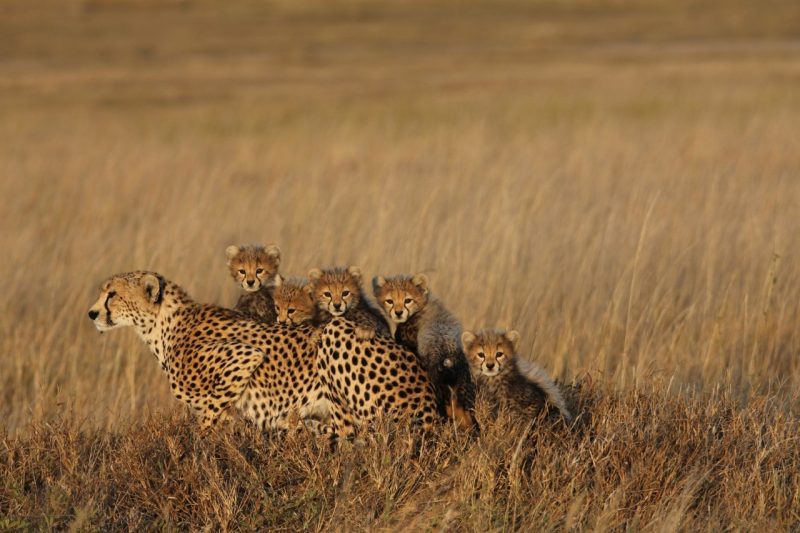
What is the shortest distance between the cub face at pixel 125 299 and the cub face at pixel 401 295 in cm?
116

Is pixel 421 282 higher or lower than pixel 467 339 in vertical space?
higher

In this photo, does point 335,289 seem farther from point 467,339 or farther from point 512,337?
point 512,337

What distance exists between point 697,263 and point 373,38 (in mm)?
53178

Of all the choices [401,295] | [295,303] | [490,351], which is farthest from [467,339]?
[295,303]

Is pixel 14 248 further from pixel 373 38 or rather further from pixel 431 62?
pixel 373 38

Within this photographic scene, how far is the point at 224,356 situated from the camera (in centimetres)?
443

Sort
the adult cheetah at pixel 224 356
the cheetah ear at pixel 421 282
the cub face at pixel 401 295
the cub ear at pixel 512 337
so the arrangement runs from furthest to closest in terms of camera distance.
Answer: the cheetah ear at pixel 421 282 → the cub face at pixel 401 295 → the cub ear at pixel 512 337 → the adult cheetah at pixel 224 356

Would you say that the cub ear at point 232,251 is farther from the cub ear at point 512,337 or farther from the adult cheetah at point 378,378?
the cub ear at point 512,337

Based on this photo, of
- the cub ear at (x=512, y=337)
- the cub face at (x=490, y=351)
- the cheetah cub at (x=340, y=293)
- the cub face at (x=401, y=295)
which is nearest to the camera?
the cub face at (x=490, y=351)

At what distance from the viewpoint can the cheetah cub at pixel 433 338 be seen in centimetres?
446

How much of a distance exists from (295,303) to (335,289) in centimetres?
20

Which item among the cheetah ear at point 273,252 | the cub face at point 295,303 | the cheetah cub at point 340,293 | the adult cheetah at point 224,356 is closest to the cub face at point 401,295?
the cheetah cub at point 340,293

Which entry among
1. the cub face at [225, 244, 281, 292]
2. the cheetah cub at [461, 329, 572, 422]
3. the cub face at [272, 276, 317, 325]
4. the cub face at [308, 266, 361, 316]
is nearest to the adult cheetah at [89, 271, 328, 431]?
the cub face at [272, 276, 317, 325]

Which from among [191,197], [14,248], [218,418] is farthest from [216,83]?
[218,418]
